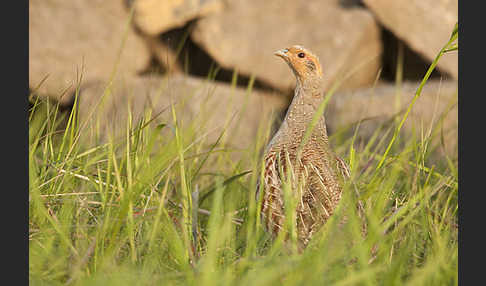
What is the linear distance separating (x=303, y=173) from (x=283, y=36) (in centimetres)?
312

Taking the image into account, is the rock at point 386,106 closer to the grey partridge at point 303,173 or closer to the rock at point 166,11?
the rock at point 166,11

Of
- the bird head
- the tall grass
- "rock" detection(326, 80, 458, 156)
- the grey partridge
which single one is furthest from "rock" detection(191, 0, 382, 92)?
the tall grass

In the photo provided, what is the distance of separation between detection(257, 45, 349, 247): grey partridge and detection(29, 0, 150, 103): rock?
113 inches

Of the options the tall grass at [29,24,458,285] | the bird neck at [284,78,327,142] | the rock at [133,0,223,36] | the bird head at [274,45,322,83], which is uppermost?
the rock at [133,0,223,36]

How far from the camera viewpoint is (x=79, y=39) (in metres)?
5.41

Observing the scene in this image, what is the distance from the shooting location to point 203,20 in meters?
5.35

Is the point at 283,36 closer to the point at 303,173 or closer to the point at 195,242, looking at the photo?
the point at 303,173

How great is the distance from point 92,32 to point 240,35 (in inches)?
52.1

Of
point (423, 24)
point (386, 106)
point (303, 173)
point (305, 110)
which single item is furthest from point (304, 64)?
point (423, 24)

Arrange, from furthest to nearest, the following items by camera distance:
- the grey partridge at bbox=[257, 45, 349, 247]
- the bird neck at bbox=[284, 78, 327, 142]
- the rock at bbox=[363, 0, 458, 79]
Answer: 1. the rock at bbox=[363, 0, 458, 79]
2. the bird neck at bbox=[284, 78, 327, 142]
3. the grey partridge at bbox=[257, 45, 349, 247]

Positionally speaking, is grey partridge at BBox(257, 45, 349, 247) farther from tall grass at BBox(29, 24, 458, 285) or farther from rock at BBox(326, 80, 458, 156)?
rock at BBox(326, 80, 458, 156)

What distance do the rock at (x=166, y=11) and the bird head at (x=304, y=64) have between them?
102 inches

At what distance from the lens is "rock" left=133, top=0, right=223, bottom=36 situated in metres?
5.28

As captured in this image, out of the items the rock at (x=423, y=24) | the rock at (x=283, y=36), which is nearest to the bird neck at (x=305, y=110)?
the rock at (x=283, y=36)
